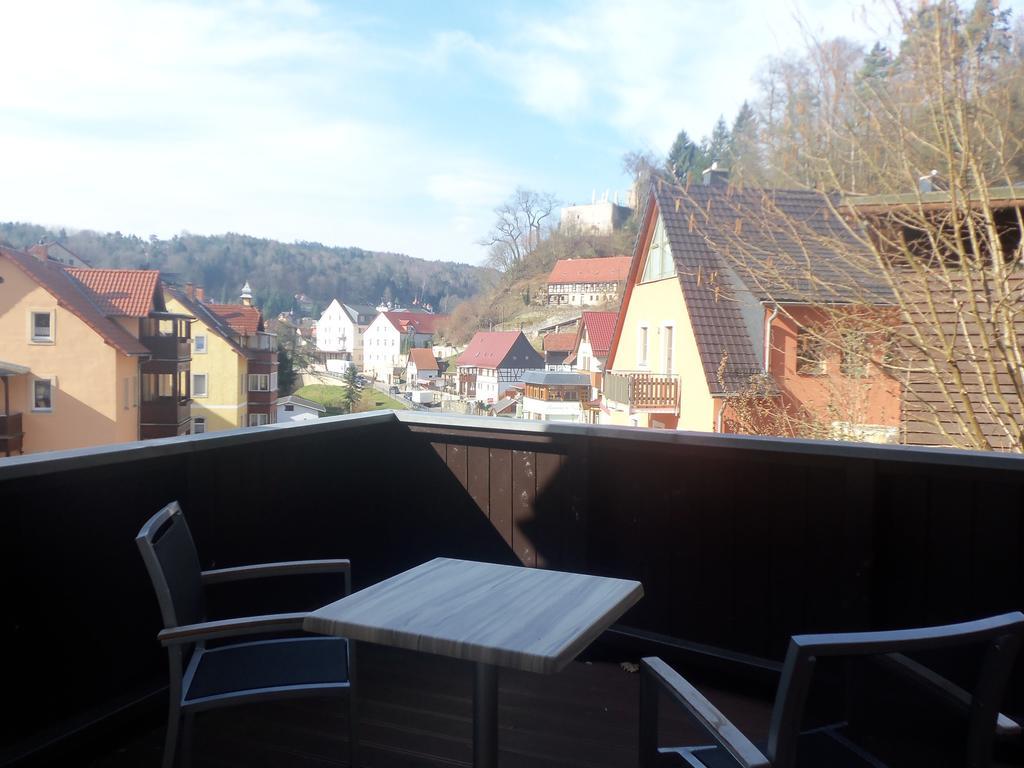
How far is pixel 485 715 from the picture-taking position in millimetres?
1694

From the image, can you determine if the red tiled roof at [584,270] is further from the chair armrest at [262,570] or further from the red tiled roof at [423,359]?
the chair armrest at [262,570]

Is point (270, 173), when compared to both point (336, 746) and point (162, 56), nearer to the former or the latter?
point (162, 56)

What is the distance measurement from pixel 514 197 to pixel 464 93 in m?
3.45

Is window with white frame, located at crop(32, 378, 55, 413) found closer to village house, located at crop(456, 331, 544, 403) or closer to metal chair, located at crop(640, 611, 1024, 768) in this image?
village house, located at crop(456, 331, 544, 403)

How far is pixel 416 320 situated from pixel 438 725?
19078 mm

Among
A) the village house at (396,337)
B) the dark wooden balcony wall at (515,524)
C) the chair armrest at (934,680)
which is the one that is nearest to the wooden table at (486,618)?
the chair armrest at (934,680)

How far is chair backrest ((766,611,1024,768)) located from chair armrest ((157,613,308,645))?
0.94 m

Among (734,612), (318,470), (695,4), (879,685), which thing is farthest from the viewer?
(695,4)

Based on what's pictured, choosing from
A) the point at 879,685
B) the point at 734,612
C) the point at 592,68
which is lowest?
the point at 734,612

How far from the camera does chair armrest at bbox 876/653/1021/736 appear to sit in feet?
4.02

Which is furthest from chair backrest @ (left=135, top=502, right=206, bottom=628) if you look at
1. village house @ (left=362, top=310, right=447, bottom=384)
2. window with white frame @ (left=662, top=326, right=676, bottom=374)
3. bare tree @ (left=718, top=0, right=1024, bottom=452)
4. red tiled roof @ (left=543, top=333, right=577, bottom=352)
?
red tiled roof @ (left=543, top=333, right=577, bottom=352)

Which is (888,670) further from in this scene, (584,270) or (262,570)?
(584,270)

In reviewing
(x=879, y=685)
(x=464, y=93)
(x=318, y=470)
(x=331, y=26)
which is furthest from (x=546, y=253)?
(x=879, y=685)

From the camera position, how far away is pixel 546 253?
25.8m
